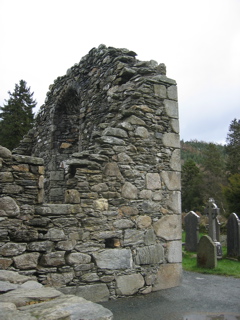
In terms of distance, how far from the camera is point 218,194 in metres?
27.1

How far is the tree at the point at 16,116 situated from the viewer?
18.4 meters

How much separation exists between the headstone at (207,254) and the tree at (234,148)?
2137 cm

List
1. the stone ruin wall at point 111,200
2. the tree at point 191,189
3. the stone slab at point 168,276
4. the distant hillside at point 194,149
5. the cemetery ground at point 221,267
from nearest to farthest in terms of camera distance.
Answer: the stone ruin wall at point 111,200 → the stone slab at point 168,276 → the cemetery ground at point 221,267 → the tree at point 191,189 → the distant hillside at point 194,149

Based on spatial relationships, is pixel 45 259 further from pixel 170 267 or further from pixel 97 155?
pixel 170 267

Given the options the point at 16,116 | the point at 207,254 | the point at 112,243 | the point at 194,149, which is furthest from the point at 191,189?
the point at 194,149

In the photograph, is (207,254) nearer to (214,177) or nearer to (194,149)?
(214,177)

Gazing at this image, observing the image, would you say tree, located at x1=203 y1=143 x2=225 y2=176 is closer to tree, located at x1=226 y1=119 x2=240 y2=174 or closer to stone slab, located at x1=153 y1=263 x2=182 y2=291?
tree, located at x1=226 y1=119 x2=240 y2=174

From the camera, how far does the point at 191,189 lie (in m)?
28.3

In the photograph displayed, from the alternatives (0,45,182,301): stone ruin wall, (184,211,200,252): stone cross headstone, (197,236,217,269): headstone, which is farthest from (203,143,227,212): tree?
(0,45,182,301): stone ruin wall

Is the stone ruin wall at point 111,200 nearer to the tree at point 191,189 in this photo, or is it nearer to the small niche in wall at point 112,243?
the small niche in wall at point 112,243

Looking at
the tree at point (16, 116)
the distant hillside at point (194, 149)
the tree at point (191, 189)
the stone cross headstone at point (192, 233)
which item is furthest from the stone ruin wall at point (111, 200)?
the distant hillside at point (194, 149)

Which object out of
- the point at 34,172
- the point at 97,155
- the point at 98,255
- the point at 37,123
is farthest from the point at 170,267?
the point at 37,123

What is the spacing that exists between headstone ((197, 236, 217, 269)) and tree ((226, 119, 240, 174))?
70.1 ft

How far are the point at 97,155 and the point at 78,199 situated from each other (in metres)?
0.77
